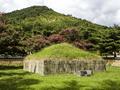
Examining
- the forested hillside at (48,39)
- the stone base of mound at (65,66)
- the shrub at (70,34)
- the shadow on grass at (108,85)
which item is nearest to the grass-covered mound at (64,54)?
the stone base of mound at (65,66)

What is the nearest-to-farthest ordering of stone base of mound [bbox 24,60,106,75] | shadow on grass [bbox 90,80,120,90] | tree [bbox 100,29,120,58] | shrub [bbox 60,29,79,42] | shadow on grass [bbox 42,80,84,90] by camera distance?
shadow on grass [bbox 42,80,84,90]
shadow on grass [bbox 90,80,120,90]
stone base of mound [bbox 24,60,106,75]
tree [bbox 100,29,120,58]
shrub [bbox 60,29,79,42]

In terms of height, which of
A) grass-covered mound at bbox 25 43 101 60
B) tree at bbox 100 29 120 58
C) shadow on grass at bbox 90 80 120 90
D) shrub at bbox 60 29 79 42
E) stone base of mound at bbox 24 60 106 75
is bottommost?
shadow on grass at bbox 90 80 120 90

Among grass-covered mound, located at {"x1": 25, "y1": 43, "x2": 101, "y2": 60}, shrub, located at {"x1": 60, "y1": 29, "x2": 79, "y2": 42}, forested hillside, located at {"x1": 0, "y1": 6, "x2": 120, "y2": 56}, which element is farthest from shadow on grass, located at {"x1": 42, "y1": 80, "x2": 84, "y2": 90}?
shrub, located at {"x1": 60, "y1": 29, "x2": 79, "y2": 42}

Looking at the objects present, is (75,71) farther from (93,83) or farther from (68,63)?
(93,83)

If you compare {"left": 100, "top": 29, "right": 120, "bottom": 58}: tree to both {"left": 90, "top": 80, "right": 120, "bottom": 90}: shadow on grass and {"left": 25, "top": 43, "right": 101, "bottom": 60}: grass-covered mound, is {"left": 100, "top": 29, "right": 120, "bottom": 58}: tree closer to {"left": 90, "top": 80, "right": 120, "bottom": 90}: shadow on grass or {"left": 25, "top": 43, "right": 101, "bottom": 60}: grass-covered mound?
{"left": 25, "top": 43, "right": 101, "bottom": 60}: grass-covered mound

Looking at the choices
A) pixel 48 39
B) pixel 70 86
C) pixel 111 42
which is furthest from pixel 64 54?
pixel 48 39

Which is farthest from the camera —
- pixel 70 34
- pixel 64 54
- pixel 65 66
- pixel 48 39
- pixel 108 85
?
pixel 70 34

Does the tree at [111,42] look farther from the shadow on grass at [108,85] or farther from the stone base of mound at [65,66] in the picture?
the shadow on grass at [108,85]

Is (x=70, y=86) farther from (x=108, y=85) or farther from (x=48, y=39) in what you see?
(x=48, y=39)

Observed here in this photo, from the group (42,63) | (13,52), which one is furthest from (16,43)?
(42,63)

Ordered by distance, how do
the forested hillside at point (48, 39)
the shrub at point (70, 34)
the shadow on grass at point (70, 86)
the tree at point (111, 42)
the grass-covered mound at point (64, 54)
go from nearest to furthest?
the shadow on grass at point (70, 86) < the grass-covered mound at point (64, 54) < the forested hillside at point (48, 39) < the tree at point (111, 42) < the shrub at point (70, 34)

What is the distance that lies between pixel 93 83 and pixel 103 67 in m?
12.0

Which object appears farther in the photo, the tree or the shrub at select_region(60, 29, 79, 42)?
the shrub at select_region(60, 29, 79, 42)

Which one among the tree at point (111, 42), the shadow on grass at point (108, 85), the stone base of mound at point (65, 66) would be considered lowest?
the shadow on grass at point (108, 85)
